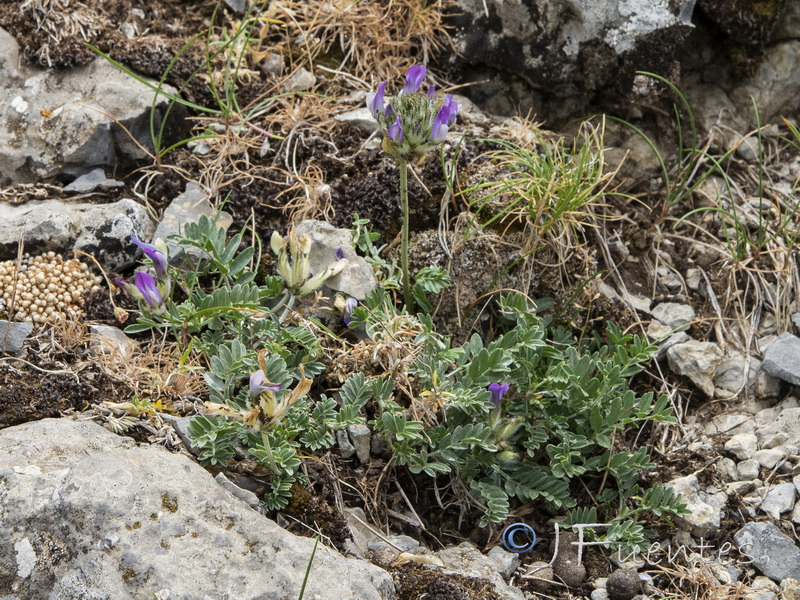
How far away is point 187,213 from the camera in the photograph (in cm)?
390

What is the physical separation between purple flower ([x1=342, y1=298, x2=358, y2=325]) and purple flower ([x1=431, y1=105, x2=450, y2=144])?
0.79m

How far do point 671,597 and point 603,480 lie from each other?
55cm

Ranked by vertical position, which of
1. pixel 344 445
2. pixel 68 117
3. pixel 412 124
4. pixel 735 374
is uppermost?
pixel 412 124

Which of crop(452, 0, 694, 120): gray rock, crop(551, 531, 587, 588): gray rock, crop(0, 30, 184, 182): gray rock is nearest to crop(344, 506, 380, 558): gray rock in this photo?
crop(551, 531, 587, 588): gray rock

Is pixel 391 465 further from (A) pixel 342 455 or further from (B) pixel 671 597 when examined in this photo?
(B) pixel 671 597

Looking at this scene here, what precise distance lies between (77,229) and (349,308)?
1.31m

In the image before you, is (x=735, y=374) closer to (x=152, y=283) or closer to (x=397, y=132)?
(x=397, y=132)

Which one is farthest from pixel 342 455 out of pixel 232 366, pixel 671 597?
pixel 671 597

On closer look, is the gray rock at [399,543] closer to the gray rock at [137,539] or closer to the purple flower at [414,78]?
the gray rock at [137,539]

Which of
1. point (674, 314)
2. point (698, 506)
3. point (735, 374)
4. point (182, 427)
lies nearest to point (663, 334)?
point (674, 314)

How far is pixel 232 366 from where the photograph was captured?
121 inches

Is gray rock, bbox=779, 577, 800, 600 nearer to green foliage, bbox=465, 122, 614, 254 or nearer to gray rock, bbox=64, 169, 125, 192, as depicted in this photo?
green foliage, bbox=465, 122, 614, 254

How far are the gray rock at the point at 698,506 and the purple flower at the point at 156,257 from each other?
229 cm

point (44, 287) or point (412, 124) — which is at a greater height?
point (412, 124)
